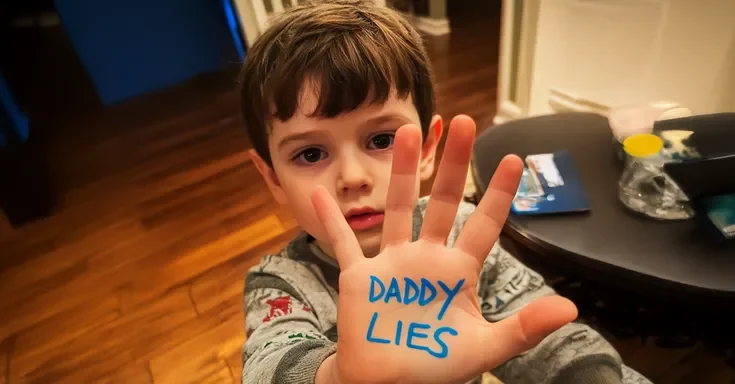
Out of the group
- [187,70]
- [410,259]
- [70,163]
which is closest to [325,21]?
[410,259]

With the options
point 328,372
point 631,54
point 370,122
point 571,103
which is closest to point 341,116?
point 370,122

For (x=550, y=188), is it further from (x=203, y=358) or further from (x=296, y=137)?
(x=203, y=358)

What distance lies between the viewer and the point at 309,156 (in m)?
0.56

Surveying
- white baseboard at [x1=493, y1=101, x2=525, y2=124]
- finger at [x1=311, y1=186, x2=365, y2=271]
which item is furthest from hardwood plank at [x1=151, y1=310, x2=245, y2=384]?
white baseboard at [x1=493, y1=101, x2=525, y2=124]

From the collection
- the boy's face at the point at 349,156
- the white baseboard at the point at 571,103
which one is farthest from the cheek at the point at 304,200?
the white baseboard at the point at 571,103

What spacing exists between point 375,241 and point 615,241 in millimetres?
484

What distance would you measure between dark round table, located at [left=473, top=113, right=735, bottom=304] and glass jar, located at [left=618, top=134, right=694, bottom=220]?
0.05ft

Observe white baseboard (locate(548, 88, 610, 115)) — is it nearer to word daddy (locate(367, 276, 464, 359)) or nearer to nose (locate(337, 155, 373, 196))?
nose (locate(337, 155, 373, 196))

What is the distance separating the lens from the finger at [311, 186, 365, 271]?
0.39 m

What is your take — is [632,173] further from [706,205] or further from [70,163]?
[70,163]

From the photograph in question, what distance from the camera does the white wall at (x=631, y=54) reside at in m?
1.28

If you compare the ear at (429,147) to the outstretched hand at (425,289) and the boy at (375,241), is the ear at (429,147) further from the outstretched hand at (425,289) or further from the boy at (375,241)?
the outstretched hand at (425,289)

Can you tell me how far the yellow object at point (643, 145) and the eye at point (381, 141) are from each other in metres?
0.57

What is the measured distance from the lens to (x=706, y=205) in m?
0.82
